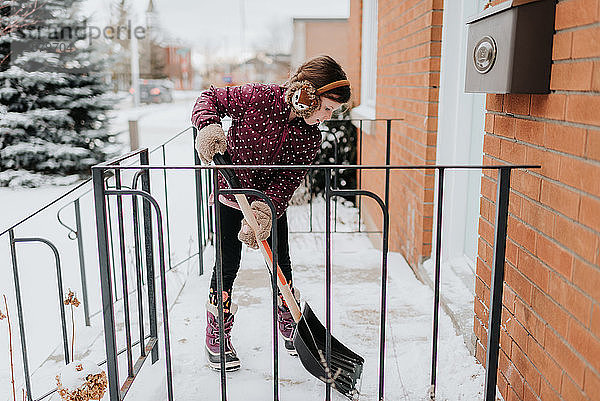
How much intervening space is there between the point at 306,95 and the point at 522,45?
695 millimetres

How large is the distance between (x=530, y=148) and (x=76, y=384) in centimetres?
160

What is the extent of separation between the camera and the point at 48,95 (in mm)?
7699

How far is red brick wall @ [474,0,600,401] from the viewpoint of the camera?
1.24m

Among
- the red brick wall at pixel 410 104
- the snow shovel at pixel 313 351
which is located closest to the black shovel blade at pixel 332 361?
the snow shovel at pixel 313 351

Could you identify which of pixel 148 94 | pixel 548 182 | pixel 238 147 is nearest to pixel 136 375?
pixel 238 147

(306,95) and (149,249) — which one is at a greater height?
(306,95)

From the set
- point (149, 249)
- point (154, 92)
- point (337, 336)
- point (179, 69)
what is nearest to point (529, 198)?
point (337, 336)

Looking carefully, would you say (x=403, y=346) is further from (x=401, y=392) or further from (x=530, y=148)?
(x=530, y=148)

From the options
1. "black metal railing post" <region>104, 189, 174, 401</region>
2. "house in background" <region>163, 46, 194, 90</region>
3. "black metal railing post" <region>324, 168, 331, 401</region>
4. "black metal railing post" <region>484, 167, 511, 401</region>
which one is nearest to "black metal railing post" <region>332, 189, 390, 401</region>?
"black metal railing post" <region>324, 168, 331, 401</region>

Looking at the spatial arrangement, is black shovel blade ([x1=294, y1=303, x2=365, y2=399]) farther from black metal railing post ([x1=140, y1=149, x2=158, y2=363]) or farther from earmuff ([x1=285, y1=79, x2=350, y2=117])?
earmuff ([x1=285, y1=79, x2=350, y2=117])

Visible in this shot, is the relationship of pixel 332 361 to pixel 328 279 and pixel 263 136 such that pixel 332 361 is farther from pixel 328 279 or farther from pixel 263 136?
pixel 263 136

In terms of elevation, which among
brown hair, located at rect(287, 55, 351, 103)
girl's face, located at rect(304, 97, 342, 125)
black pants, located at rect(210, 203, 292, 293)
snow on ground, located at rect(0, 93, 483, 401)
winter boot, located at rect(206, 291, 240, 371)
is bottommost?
snow on ground, located at rect(0, 93, 483, 401)

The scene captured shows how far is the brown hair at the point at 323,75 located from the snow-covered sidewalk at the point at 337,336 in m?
1.05

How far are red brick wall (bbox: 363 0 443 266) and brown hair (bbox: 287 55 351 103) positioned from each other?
119 centimetres
